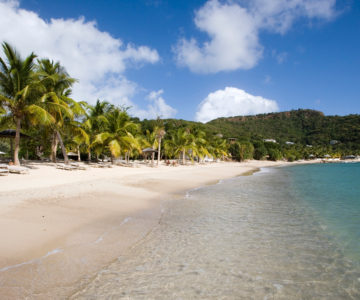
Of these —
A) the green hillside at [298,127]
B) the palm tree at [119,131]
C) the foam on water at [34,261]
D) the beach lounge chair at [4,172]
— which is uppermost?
the green hillside at [298,127]

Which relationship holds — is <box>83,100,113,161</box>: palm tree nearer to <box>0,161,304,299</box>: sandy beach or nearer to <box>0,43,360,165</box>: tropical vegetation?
<box>0,43,360,165</box>: tropical vegetation

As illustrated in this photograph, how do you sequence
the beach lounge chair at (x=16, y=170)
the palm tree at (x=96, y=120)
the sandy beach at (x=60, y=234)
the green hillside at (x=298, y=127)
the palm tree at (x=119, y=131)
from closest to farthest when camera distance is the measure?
1. the sandy beach at (x=60, y=234)
2. the beach lounge chair at (x=16, y=170)
3. the palm tree at (x=119, y=131)
4. the palm tree at (x=96, y=120)
5. the green hillside at (x=298, y=127)

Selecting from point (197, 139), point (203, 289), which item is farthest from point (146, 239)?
point (197, 139)

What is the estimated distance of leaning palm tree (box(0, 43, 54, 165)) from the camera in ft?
41.6

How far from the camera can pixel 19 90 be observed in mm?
13094

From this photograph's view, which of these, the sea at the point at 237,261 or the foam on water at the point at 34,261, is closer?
the sea at the point at 237,261

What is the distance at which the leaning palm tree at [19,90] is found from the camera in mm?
12688

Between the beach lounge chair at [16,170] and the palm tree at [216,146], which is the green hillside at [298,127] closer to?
the palm tree at [216,146]

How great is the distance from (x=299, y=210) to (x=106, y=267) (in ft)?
22.2

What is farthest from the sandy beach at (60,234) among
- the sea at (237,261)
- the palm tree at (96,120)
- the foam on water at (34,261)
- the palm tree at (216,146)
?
the palm tree at (216,146)

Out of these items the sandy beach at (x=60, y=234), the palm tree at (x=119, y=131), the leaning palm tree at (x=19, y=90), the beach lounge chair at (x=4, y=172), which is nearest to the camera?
the sandy beach at (x=60, y=234)

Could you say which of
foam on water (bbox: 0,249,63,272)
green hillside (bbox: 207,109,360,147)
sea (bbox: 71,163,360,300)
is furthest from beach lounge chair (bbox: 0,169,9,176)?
green hillside (bbox: 207,109,360,147)

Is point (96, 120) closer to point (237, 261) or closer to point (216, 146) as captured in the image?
point (237, 261)

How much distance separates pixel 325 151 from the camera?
93688 mm
